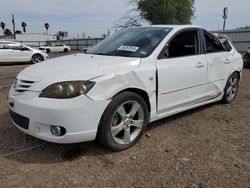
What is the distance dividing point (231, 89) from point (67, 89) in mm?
3806

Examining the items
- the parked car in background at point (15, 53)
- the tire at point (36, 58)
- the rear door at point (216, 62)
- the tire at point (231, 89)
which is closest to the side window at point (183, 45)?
the rear door at point (216, 62)

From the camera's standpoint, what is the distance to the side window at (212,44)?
4.90m

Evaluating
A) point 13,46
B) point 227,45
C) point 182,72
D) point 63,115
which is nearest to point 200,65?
point 182,72

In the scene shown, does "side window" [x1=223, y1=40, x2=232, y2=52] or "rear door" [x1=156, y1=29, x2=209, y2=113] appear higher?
"side window" [x1=223, y1=40, x2=232, y2=52]

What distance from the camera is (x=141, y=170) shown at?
3.04 m

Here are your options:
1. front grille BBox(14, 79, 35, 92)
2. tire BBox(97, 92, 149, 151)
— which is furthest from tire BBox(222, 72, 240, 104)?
front grille BBox(14, 79, 35, 92)

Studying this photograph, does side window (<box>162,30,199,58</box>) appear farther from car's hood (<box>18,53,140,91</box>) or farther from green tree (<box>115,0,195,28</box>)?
green tree (<box>115,0,195,28</box>)

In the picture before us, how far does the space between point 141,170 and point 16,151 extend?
156 cm

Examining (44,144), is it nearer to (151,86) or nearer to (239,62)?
(151,86)

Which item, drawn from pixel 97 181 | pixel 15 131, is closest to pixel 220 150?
pixel 97 181

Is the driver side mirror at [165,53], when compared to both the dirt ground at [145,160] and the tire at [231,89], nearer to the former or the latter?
the dirt ground at [145,160]

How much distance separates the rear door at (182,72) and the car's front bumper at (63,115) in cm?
105

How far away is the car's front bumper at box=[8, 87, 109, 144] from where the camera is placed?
300 centimetres

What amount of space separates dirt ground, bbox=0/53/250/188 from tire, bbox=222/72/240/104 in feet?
4.10
